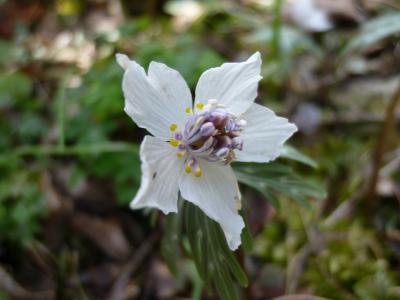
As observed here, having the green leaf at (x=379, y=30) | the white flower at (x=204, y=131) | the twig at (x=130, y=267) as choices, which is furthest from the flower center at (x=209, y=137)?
the twig at (x=130, y=267)

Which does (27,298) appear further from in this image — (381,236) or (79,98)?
(381,236)

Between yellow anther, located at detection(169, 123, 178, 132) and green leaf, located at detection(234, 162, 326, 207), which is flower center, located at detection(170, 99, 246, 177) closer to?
yellow anther, located at detection(169, 123, 178, 132)

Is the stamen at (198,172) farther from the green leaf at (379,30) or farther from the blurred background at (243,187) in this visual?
the green leaf at (379,30)

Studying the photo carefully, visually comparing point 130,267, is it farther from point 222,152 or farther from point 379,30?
point 379,30

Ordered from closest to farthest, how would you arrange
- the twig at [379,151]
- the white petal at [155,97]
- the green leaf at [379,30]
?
the white petal at [155,97]
the green leaf at [379,30]
the twig at [379,151]

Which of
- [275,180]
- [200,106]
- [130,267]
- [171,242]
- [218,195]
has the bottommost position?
[130,267]

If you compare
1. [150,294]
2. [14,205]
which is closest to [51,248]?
[14,205]

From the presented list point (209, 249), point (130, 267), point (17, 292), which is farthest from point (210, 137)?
point (17, 292)
